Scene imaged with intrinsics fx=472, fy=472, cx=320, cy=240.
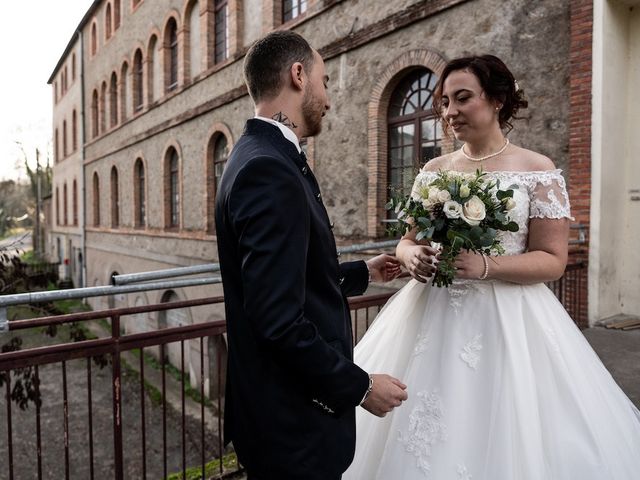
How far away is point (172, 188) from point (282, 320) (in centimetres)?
1686

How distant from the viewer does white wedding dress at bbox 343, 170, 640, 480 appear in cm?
185

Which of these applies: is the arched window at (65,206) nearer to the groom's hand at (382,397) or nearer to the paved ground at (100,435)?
the paved ground at (100,435)

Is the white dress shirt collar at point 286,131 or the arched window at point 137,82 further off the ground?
the arched window at point 137,82

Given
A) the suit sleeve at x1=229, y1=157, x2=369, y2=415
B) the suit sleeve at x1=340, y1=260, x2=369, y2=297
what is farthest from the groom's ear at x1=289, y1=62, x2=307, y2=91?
the suit sleeve at x1=340, y1=260, x2=369, y2=297

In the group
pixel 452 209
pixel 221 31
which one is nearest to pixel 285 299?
pixel 452 209

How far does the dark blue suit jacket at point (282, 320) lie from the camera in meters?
1.33

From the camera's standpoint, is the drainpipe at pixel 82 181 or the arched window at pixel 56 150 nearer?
the drainpipe at pixel 82 181

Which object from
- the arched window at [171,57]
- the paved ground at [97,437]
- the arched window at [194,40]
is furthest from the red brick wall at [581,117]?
the arched window at [171,57]

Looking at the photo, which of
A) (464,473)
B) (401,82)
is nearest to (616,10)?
(401,82)

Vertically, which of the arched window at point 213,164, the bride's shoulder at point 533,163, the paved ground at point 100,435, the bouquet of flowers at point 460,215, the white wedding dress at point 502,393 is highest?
the arched window at point 213,164

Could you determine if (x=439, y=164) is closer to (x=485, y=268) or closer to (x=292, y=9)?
(x=485, y=268)

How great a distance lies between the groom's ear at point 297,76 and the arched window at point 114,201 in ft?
74.0

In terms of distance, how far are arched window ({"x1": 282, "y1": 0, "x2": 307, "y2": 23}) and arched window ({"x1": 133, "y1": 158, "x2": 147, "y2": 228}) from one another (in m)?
10.6

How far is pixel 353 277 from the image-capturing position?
85.1 inches
